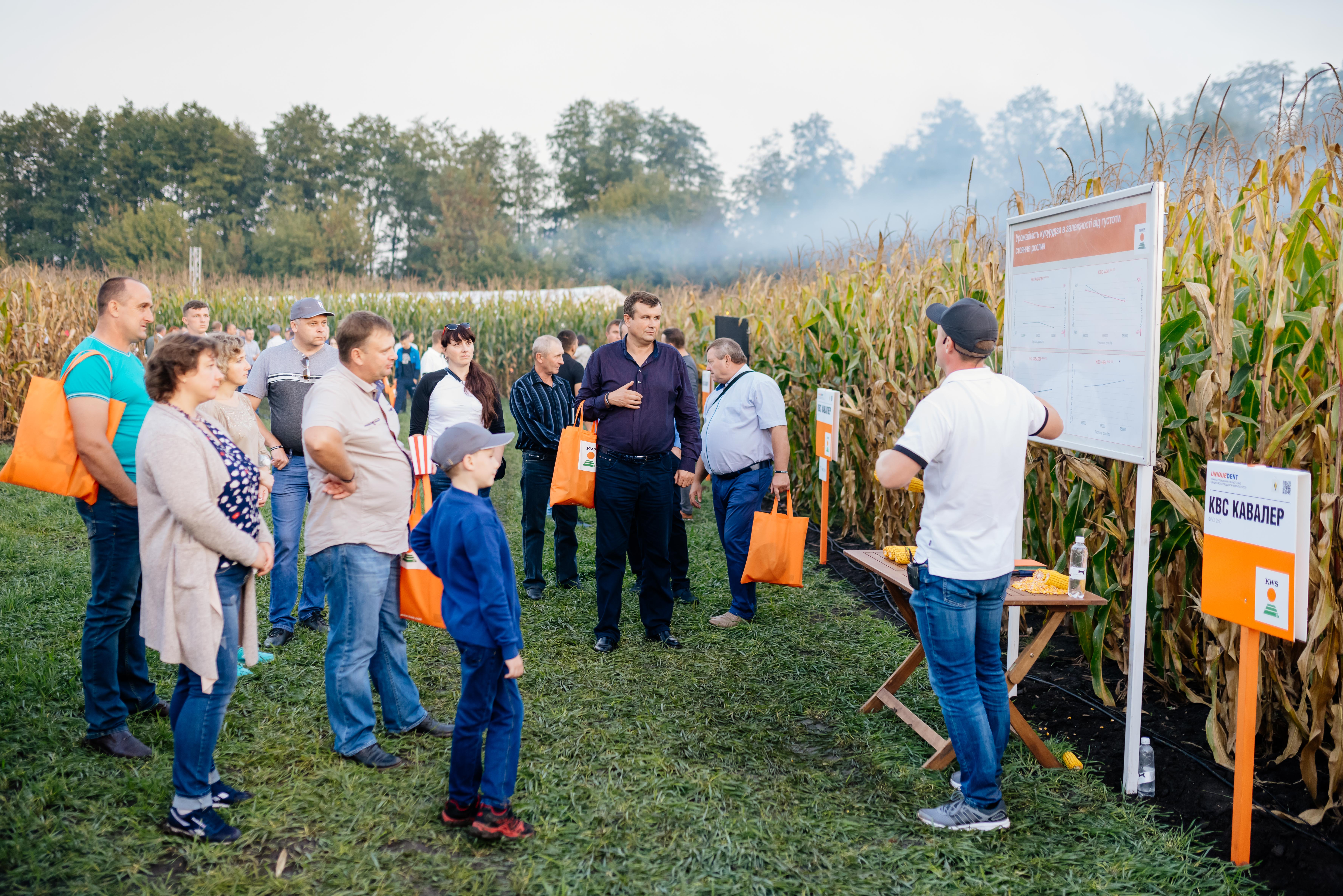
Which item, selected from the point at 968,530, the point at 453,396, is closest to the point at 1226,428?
the point at 968,530

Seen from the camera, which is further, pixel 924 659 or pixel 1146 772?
pixel 924 659

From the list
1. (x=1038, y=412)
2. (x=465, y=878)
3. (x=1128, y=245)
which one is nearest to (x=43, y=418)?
(x=465, y=878)

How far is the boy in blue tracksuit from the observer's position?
2.91 meters

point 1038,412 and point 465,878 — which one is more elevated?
point 1038,412

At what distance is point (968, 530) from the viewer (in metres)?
3.00

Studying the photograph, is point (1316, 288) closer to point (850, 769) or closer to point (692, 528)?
point (850, 769)

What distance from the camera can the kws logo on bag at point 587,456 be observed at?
5434mm

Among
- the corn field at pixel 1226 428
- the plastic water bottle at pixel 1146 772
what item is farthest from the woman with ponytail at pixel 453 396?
the plastic water bottle at pixel 1146 772

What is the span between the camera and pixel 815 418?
8.51 m

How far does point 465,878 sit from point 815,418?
6.32 meters

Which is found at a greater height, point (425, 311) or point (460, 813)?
point (425, 311)

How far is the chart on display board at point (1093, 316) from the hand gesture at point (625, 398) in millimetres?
2014

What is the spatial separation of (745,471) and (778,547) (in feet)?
2.13

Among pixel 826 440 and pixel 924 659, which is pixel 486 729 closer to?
pixel 924 659
